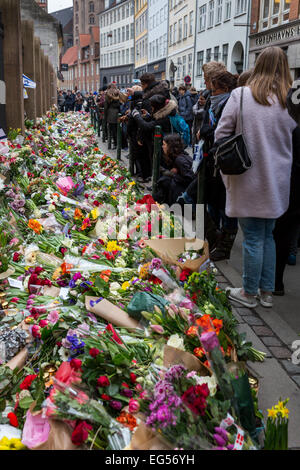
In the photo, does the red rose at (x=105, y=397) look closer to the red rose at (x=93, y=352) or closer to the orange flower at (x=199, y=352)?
the red rose at (x=93, y=352)

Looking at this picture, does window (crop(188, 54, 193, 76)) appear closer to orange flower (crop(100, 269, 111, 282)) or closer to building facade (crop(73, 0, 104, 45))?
orange flower (crop(100, 269, 111, 282))

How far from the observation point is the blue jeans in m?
4.12

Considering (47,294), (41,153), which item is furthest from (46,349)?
(41,153)

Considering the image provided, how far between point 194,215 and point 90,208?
3.92 ft

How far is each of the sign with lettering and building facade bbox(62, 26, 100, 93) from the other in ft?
217

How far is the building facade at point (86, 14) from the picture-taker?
101 meters

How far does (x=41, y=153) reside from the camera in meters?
10.5

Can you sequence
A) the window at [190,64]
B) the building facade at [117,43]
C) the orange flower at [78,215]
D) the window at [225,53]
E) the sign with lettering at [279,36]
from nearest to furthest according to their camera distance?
the orange flower at [78,215]
the sign with lettering at [279,36]
the window at [225,53]
the window at [190,64]
the building facade at [117,43]

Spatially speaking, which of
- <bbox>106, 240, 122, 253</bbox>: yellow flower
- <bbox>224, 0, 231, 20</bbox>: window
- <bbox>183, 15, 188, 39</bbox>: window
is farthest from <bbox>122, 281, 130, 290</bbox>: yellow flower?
<bbox>183, 15, 188, 39</bbox>: window

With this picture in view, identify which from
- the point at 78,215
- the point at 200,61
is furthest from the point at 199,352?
the point at 200,61

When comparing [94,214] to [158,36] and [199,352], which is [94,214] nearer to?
[199,352]

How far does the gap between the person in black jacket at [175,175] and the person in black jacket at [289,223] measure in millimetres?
1796

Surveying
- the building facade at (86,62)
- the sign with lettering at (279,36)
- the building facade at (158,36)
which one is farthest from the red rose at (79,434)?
the building facade at (86,62)
